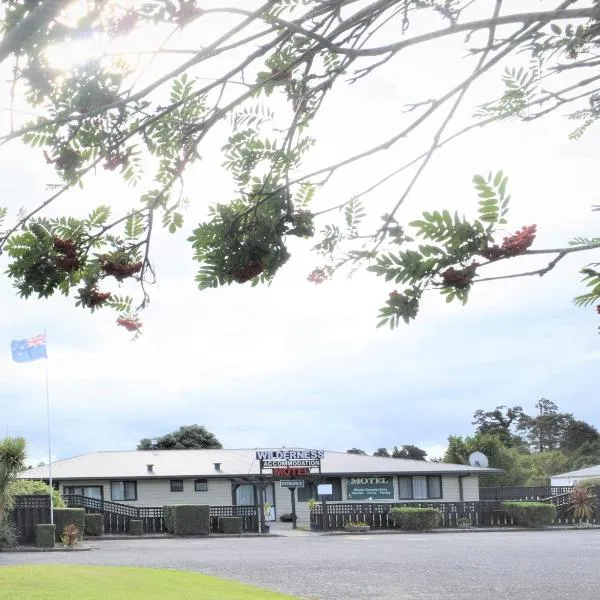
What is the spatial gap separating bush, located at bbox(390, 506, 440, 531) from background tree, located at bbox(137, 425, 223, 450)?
1412 inches

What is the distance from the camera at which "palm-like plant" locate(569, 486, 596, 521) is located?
46.0m

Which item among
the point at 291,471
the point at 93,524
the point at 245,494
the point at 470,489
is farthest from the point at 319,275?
the point at 470,489

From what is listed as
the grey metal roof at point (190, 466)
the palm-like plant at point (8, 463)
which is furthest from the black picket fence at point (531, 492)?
the palm-like plant at point (8, 463)

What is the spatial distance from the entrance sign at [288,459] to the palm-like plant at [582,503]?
12271mm

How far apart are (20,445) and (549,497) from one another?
91.4 ft

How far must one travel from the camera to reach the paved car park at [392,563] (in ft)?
56.9

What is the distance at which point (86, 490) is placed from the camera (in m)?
48.7

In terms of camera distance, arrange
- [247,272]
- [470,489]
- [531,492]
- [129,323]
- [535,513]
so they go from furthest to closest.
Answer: [470,489] → [531,492] → [535,513] → [129,323] → [247,272]

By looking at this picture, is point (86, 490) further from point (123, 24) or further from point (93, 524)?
point (123, 24)

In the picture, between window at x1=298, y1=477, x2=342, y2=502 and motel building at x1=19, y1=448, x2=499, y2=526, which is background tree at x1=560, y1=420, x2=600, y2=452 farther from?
window at x1=298, y1=477, x2=342, y2=502

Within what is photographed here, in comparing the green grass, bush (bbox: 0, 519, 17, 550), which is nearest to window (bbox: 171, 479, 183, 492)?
bush (bbox: 0, 519, 17, 550)

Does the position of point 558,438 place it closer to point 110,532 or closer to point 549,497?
point 549,497

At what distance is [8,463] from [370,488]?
2470cm

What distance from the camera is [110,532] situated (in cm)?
4353
